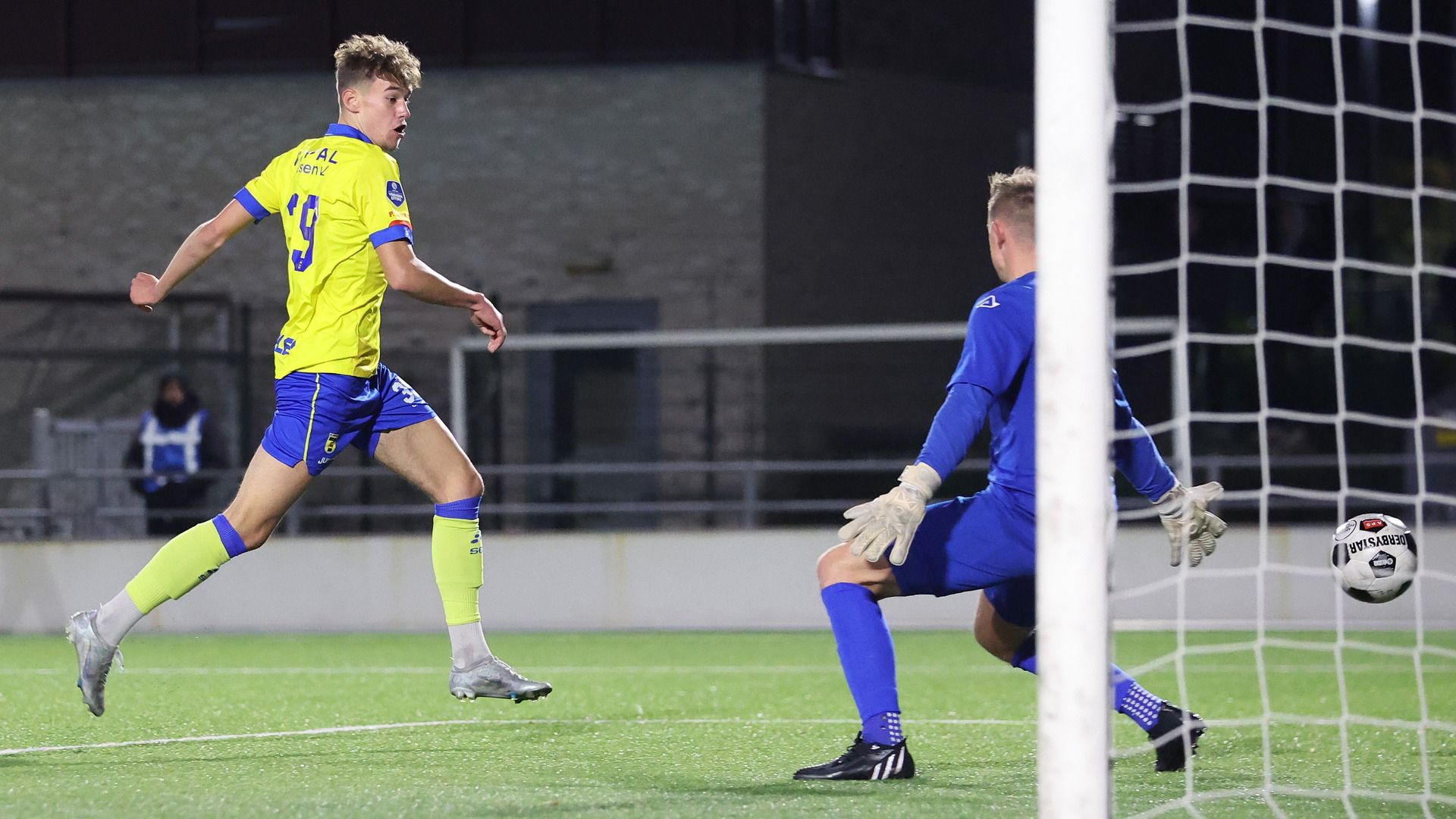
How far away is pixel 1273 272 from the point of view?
20.6 metres

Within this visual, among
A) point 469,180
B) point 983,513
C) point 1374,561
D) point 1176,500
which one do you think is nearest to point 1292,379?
point 469,180

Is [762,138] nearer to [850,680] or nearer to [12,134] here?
[12,134]

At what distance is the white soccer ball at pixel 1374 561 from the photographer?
20.0 ft

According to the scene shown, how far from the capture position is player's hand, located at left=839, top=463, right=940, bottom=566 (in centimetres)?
443

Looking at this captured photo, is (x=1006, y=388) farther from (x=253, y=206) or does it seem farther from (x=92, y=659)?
(x=92, y=659)

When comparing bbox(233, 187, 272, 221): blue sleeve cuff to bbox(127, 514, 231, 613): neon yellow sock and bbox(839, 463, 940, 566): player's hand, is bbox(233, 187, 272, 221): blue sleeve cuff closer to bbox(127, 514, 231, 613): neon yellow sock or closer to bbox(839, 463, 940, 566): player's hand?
bbox(127, 514, 231, 613): neon yellow sock

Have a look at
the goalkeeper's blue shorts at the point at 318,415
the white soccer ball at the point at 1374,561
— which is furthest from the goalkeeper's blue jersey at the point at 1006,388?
the goalkeeper's blue shorts at the point at 318,415

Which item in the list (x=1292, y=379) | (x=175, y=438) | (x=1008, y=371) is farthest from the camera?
(x=1292, y=379)

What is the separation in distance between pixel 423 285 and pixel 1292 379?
559 inches

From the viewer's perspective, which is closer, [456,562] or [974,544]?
[974,544]

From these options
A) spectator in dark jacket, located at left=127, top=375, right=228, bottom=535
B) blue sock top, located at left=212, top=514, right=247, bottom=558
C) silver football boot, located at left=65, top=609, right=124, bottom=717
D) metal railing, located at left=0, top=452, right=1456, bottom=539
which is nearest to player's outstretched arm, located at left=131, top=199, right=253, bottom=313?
blue sock top, located at left=212, top=514, right=247, bottom=558

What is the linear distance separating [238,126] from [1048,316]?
1693 centimetres

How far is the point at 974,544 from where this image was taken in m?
4.75

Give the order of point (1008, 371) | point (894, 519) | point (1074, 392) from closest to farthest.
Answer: point (1074, 392)
point (894, 519)
point (1008, 371)
